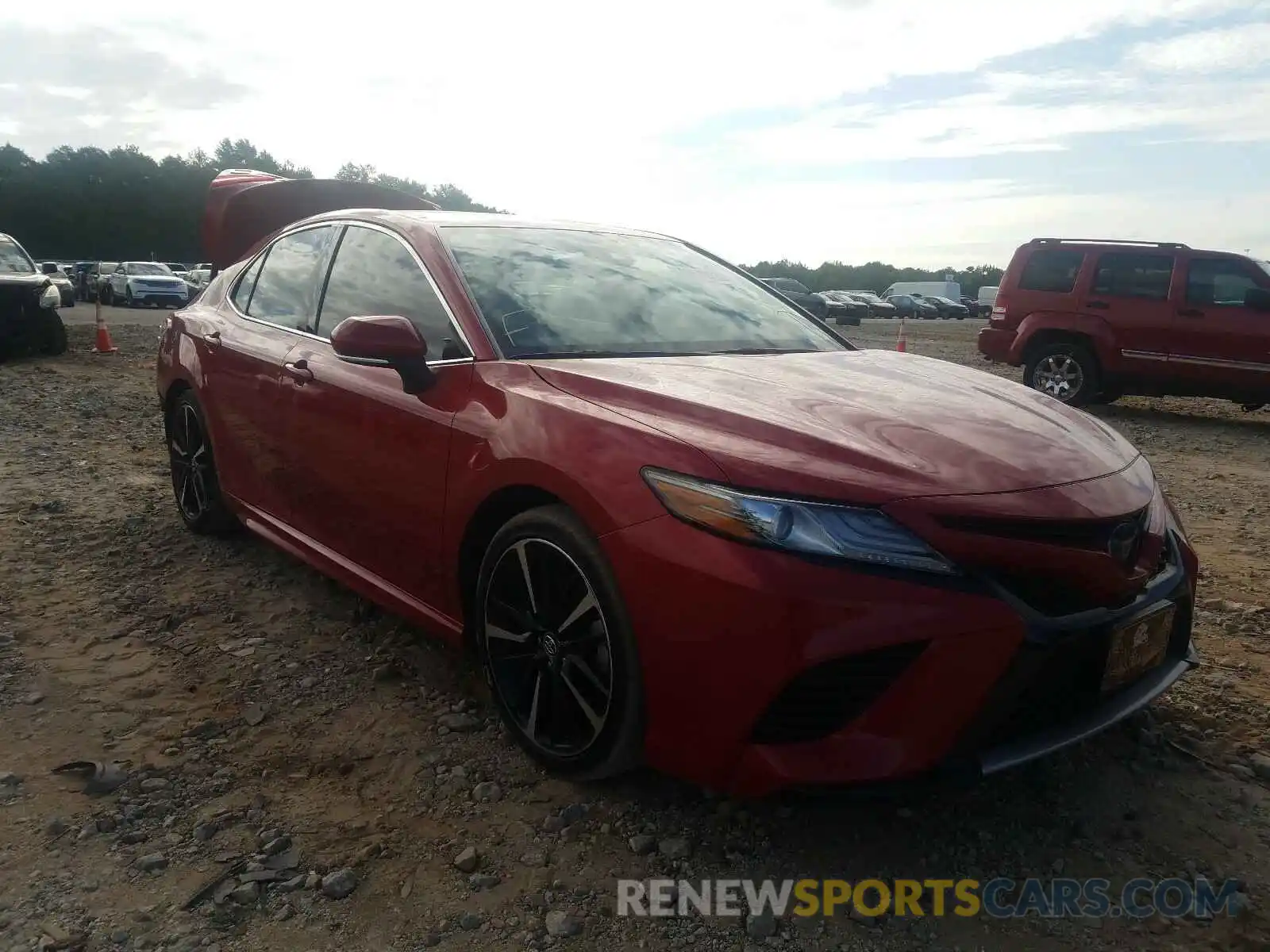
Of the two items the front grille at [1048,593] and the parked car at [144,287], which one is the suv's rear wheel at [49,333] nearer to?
the front grille at [1048,593]

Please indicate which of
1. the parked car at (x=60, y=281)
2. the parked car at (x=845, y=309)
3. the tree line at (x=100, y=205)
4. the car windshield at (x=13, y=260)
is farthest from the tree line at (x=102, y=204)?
the car windshield at (x=13, y=260)

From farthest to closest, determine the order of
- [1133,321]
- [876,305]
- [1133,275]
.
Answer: [876,305] → [1133,275] → [1133,321]

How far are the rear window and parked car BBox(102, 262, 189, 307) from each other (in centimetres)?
2595

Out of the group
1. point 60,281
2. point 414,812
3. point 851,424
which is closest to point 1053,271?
point 851,424

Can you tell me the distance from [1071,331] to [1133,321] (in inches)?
23.9

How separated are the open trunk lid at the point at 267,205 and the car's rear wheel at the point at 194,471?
94.6 inches

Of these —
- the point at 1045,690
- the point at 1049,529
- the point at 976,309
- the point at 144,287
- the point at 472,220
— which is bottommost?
the point at 976,309

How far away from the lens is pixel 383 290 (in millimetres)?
3197

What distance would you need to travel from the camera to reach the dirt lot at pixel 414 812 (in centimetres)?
202

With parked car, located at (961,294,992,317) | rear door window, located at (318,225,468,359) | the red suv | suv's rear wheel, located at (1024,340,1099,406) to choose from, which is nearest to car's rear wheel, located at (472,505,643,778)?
rear door window, located at (318,225,468,359)

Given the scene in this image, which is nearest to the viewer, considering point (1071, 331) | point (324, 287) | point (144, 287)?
point (324, 287)

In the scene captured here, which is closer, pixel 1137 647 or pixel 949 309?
pixel 1137 647

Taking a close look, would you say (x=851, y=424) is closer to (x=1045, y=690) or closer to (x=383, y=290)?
(x=1045, y=690)

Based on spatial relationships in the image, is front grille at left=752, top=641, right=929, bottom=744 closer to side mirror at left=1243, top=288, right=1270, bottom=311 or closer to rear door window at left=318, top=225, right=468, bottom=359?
rear door window at left=318, top=225, right=468, bottom=359
